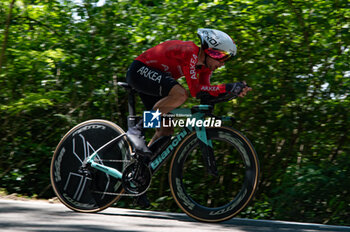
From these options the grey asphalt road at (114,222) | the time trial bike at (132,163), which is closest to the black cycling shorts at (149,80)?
the time trial bike at (132,163)

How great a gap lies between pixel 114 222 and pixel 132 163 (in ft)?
2.09

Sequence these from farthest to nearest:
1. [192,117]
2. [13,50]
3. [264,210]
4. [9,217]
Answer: [13,50]
[264,210]
[192,117]
[9,217]

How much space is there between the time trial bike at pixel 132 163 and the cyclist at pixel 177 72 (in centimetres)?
11

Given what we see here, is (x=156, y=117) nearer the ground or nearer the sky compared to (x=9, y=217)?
nearer the sky

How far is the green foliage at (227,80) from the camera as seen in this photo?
221 inches

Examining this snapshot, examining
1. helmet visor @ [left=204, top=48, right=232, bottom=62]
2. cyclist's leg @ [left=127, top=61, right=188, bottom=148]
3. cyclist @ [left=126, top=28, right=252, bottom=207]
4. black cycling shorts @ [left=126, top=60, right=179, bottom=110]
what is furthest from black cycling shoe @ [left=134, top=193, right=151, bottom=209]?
helmet visor @ [left=204, top=48, right=232, bottom=62]

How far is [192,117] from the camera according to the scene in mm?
4586

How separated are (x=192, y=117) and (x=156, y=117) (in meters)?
0.36

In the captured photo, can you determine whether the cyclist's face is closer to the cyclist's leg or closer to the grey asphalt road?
the cyclist's leg

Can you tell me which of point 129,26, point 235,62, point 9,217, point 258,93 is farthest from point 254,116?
point 9,217

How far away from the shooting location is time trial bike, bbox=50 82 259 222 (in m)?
4.43

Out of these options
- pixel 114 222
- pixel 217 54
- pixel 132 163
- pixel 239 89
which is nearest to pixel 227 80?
pixel 217 54

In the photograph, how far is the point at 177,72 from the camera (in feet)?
15.6

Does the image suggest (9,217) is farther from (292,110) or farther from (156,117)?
(292,110)
